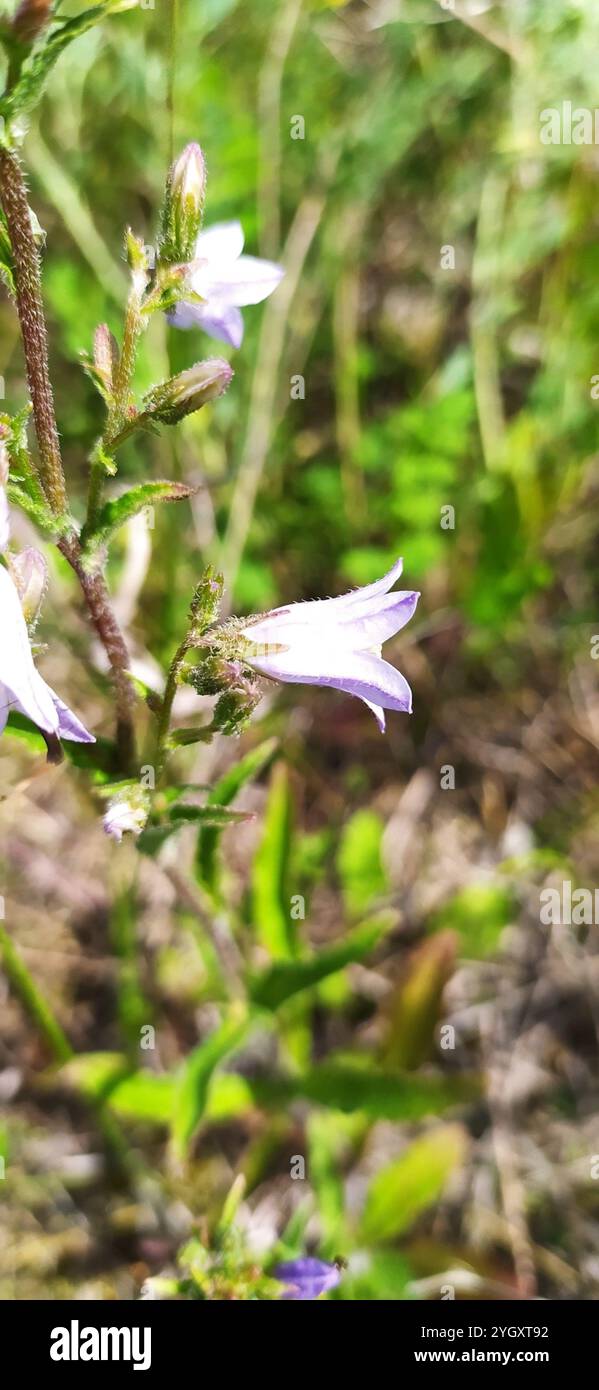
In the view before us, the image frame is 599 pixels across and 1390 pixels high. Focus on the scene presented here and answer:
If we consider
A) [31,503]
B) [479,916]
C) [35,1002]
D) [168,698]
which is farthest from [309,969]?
[31,503]

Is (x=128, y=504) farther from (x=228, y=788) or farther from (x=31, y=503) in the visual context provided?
(x=228, y=788)

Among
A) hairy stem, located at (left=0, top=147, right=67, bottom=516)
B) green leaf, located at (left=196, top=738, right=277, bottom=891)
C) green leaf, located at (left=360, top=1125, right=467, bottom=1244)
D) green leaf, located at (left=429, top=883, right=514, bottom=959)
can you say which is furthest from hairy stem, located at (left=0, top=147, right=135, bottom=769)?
green leaf, located at (left=429, top=883, right=514, bottom=959)

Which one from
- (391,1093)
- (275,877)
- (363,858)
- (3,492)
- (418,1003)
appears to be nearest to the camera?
(3,492)

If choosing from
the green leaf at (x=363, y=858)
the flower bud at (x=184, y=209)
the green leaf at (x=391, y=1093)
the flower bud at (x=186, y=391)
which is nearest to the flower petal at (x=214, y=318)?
the flower bud at (x=184, y=209)

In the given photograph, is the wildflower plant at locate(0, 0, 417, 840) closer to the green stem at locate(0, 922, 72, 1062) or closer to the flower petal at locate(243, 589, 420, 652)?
the flower petal at locate(243, 589, 420, 652)

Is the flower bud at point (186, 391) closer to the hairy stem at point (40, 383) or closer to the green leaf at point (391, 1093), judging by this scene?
the hairy stem at point (40, 383)
